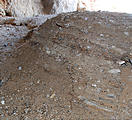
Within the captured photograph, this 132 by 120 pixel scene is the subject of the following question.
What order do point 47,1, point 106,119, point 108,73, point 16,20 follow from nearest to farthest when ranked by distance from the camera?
point 106,119
point 108,73
point 16,20
point 47,1

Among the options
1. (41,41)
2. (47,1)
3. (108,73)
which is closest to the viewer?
(108,73)

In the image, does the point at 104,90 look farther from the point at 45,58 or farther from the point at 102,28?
the point at 102,28

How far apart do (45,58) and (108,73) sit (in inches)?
22.7

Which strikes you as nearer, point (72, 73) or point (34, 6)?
point (72, 73)

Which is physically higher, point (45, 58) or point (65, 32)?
point (65, 32)

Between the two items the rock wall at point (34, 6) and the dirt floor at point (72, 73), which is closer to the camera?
the dirt floor at point (72, 73)

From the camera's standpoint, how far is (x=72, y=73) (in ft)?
4.83

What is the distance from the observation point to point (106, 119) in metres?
1.15

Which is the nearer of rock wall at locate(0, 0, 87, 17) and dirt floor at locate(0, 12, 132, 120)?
dirt floor at locate(0, 12, 132, 120)

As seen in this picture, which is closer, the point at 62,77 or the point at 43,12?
the point at 62,77

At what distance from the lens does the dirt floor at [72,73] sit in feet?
4.04

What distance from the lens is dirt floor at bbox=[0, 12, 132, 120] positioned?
123cm

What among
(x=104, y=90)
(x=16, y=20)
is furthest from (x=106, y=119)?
(x=16, y=20)

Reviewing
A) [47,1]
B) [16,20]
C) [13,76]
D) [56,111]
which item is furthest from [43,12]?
[56,111]
